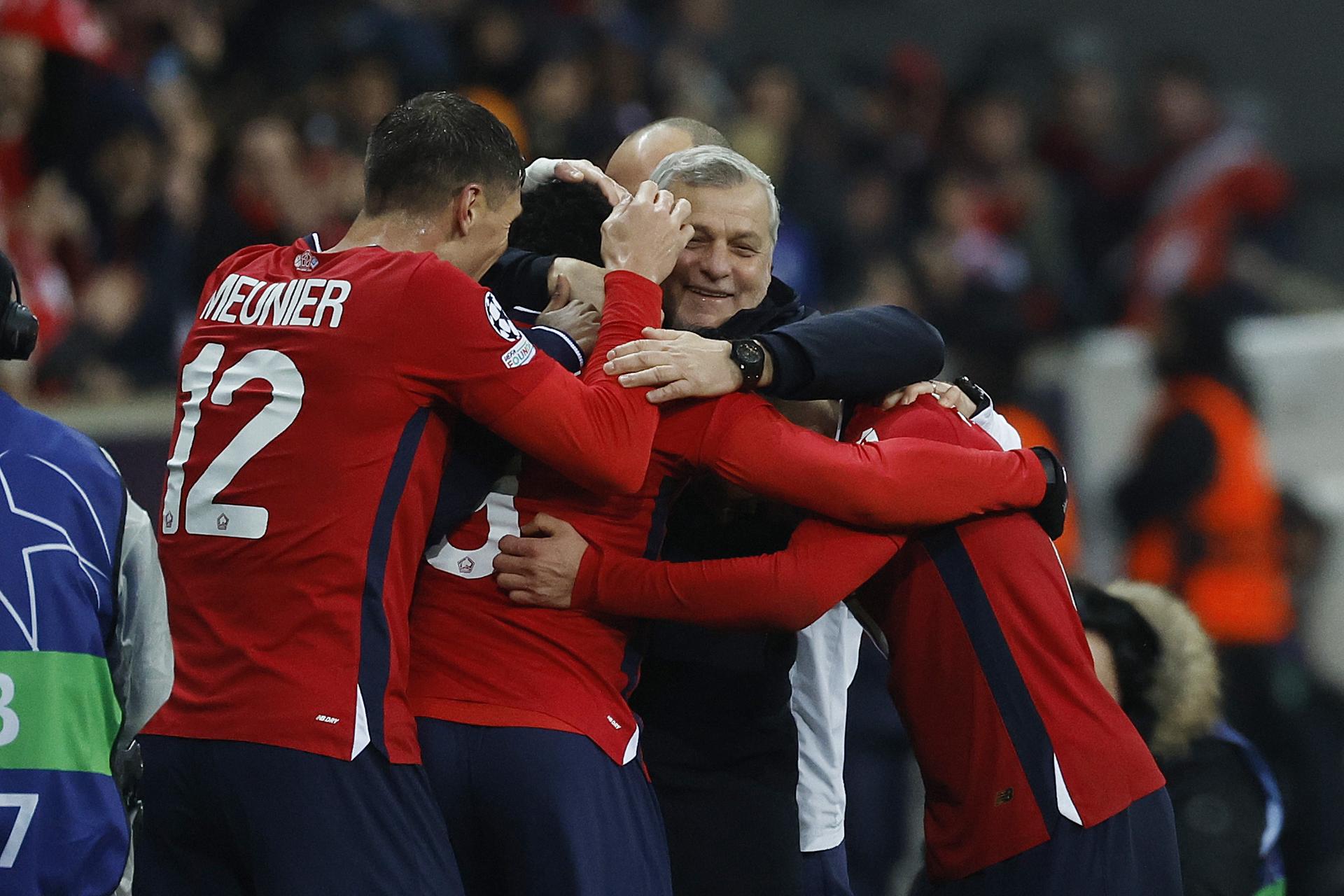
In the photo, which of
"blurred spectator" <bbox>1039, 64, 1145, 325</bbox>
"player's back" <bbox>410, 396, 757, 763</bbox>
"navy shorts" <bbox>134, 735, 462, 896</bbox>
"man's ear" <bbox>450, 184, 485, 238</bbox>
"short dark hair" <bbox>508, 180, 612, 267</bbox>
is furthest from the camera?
"blurred spectator" <bbox>1039, 64, 1145, 325</bbox>

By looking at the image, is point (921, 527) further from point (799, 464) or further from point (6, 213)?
point (6, 213)

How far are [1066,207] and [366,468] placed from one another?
913cm

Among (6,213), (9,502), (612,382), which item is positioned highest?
(612,382)

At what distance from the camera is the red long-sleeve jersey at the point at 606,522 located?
320 centimetres

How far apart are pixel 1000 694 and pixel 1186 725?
98 cm

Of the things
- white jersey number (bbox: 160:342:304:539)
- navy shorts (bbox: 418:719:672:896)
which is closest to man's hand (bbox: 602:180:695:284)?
white jersey number (bbox: 160:342:304:539)

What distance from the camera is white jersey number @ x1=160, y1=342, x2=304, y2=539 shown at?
3061 millimetres

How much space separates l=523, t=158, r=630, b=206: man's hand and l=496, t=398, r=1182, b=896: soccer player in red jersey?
0.87 m

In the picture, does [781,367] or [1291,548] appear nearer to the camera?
[781,367]

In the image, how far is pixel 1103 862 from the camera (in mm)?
3283

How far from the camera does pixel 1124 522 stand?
8055mm

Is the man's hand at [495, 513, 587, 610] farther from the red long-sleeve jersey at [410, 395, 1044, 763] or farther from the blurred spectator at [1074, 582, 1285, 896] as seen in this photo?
the blurred spectator at [1074, 582, 1285, 896]

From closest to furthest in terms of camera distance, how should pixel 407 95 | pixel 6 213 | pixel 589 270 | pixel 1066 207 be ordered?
pixel 589 270 < pixel 6 213 < pixel 407 95 < pixel 1066 207

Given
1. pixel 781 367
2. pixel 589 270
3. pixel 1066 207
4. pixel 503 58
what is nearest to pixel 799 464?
pixel 781 367
